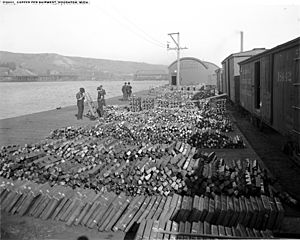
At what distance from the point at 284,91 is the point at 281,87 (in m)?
0.33

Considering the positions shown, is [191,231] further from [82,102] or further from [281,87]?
[82,102]

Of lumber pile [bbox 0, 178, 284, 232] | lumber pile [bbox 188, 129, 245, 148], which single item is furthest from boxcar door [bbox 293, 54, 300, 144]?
lumber pile [bbox 188, 129, 245, 148]

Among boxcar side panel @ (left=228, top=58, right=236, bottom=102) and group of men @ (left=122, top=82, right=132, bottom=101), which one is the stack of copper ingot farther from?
group of men @ (left=122, top=82, right=132, bottom=101)

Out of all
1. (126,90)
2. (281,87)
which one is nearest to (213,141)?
(281,87)

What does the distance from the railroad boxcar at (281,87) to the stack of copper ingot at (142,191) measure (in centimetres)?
181

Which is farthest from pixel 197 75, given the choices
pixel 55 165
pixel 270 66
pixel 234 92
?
pixel 55 165

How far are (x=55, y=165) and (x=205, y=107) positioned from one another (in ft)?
42.6

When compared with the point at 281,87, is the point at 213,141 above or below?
below

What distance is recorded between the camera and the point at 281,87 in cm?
830

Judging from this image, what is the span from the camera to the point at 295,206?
5465 millimetres

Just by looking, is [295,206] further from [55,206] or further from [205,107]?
[205,107]

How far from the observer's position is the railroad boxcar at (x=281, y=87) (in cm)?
703

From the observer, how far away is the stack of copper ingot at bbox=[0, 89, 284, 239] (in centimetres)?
470

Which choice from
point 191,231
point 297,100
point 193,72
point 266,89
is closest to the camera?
point 191,231
